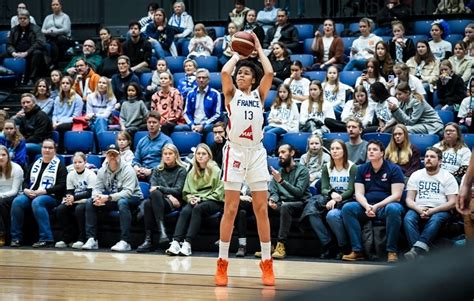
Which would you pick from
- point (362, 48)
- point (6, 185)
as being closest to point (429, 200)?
point (362, 48)

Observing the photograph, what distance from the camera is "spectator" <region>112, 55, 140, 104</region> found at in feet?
42.0

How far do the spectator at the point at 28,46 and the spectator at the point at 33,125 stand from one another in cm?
260

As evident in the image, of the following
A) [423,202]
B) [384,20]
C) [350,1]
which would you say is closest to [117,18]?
[350,1]

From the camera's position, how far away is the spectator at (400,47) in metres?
12.4

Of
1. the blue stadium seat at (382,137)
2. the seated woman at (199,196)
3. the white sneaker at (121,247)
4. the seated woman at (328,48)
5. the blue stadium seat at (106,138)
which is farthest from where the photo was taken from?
the seated woman at (328,48)

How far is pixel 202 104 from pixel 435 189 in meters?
4.00

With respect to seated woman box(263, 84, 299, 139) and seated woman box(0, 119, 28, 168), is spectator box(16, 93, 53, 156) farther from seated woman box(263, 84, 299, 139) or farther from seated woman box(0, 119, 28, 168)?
seated woman box(263, 84, 299, 139)

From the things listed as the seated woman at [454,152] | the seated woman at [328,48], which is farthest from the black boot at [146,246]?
the seated woman at [328,48]

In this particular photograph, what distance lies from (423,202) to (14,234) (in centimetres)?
517

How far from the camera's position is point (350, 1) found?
15391 millimetres

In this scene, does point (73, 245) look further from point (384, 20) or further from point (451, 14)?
point (451, 14)

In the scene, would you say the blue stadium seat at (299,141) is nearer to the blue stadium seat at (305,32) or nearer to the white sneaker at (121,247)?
the white sneaker at (121,247)

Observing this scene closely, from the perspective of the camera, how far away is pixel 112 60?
1384 cm

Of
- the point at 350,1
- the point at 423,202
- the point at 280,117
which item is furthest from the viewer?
the point at 350,1
